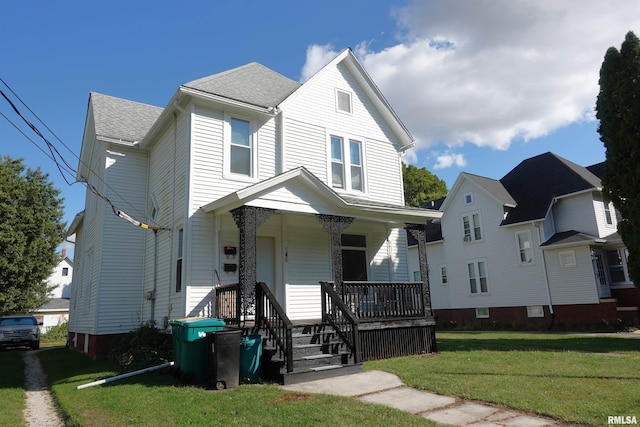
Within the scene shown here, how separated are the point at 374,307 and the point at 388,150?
6.23 metres

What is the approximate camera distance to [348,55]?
554 inches

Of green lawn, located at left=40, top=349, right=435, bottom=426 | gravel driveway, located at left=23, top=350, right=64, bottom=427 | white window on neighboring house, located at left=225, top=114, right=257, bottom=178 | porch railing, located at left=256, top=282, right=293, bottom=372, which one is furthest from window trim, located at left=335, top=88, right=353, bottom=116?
gravel driveway, located at left=23, top=350, right=64, bottom=427

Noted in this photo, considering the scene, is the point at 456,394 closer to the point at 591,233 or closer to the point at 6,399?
the point at 6,399

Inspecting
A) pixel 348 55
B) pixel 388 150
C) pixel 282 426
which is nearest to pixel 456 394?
pixel 282 426

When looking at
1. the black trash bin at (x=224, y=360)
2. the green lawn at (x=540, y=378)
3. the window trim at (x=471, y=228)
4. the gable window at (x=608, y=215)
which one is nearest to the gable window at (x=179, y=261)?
the black trash bin at (x=224, y=360)

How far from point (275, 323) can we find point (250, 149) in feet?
17.1

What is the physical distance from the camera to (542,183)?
23156mm

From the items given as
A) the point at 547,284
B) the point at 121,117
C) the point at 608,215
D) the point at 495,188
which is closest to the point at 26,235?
the point at 121,117

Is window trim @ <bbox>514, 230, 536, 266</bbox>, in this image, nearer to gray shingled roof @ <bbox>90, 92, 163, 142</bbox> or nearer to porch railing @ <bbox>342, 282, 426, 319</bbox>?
porch railing @ <bbox>342, 282, 426, 319</bbox>

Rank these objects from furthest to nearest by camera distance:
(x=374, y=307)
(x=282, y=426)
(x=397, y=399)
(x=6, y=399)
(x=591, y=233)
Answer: (x=591, y=233), (x=374, y=307), (x=6, y=399), (x=397, y=399), (x=282, y=426)

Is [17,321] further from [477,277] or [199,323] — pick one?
[477,277]

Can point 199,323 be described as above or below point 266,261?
below

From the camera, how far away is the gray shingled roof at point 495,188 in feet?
77.0

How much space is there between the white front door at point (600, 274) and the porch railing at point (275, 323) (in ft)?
56.3
